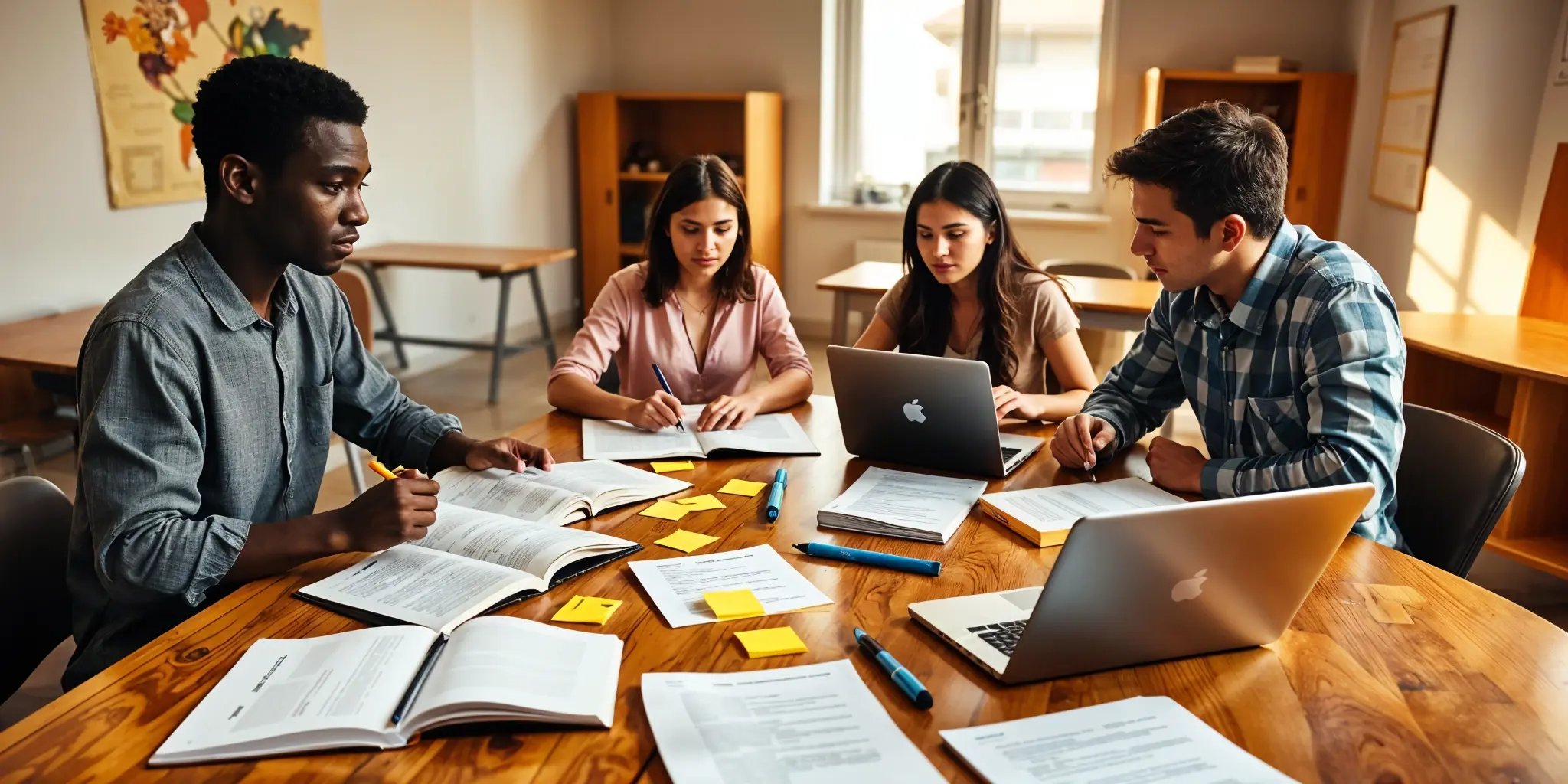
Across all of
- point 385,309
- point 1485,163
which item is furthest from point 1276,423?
point 385,309

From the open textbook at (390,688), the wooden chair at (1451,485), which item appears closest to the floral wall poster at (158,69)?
the open textbook at (390,688)

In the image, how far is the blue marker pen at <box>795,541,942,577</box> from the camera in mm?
1303

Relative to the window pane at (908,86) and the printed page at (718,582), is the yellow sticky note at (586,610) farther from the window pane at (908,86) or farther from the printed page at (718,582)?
the window pane at (908,86)

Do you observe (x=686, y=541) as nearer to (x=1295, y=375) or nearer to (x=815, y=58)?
(x=1295, y=375)

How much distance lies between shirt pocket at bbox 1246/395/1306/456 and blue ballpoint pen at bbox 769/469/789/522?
0.73 meters

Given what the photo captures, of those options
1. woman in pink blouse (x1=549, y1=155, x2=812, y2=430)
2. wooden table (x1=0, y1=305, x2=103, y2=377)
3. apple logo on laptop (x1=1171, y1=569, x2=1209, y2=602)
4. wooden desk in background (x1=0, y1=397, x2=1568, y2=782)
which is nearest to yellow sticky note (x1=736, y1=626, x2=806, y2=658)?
wooden desk in background (x1=0, y1=397, x2=1568, y2=782)

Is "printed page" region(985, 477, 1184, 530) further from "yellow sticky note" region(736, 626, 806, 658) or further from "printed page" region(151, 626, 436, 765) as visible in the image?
"printed page" region(151, 626, 436, 765)

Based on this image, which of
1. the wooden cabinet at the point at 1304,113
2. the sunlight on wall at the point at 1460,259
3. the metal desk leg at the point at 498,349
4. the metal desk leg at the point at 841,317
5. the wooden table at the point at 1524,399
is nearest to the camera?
the wooden table at the point at 1524,399

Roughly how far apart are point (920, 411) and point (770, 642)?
65 cm

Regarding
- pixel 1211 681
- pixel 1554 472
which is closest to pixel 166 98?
pixel 1211 681

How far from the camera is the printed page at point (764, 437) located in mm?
1823

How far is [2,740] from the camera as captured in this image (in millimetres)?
929

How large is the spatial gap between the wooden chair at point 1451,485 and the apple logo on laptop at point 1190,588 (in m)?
0.69

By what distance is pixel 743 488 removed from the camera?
1.64 meters
